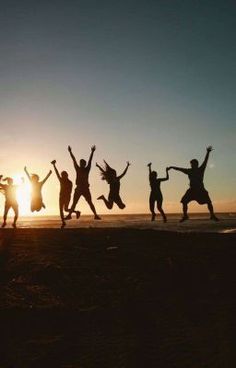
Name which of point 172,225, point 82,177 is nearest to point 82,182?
point 82,177

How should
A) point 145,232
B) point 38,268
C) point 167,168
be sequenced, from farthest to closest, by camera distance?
point 167,168
point 145,232
point 38,268

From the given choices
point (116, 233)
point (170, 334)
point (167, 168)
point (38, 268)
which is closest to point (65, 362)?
point (170, 334)

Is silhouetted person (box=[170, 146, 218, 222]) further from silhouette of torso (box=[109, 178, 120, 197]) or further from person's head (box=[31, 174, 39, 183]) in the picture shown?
person's head (box=[31, 174, 39, 183])

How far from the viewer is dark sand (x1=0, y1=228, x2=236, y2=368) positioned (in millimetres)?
7086

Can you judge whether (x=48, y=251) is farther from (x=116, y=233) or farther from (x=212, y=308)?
(x=212, y=308)

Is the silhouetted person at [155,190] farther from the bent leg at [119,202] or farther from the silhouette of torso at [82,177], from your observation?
the silhouette of torso at [82,177]

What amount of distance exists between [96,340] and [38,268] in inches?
134

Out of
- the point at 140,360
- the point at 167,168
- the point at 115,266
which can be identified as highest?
the point at 167,168

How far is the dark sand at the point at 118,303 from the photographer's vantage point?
7.09m

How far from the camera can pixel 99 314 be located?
8.75m

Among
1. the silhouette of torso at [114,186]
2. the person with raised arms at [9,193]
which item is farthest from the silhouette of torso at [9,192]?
the silhouette of torso at [114,186]

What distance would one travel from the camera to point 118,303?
9.18 meters

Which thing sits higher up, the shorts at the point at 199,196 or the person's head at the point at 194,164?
the person's head at the point at 194,164

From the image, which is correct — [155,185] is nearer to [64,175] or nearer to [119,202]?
[119,202]
